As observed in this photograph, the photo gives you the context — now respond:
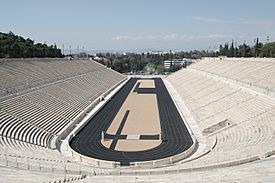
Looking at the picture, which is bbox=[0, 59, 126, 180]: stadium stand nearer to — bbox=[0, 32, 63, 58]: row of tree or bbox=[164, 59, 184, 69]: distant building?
bbox=[0, 32, 63, 58]: row of tree

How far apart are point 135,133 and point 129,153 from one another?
16.4ft

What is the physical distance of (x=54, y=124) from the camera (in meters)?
25.9

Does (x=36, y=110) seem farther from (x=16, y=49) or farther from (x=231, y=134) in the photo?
(x=16, y=49)

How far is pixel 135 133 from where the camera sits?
25469 millimetres

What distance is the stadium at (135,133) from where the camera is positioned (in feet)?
44.7

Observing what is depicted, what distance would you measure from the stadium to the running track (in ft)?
0.20

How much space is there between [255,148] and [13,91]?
2153 cm

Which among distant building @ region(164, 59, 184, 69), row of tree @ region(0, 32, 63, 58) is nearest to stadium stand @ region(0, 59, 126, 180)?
row of tree @ region(0, 32, 63, 58)

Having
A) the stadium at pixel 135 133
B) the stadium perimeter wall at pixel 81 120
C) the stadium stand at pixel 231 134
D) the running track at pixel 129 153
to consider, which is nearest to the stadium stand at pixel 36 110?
the stadium at pixel 135 133

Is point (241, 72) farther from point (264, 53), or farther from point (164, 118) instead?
point (264, 53)

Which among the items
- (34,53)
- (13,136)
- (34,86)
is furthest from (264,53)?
(13,136)

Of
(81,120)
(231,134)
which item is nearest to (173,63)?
(81,120)

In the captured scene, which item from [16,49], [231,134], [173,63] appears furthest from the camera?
[173,63]

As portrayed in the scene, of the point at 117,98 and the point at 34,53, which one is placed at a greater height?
the point at 34,53
